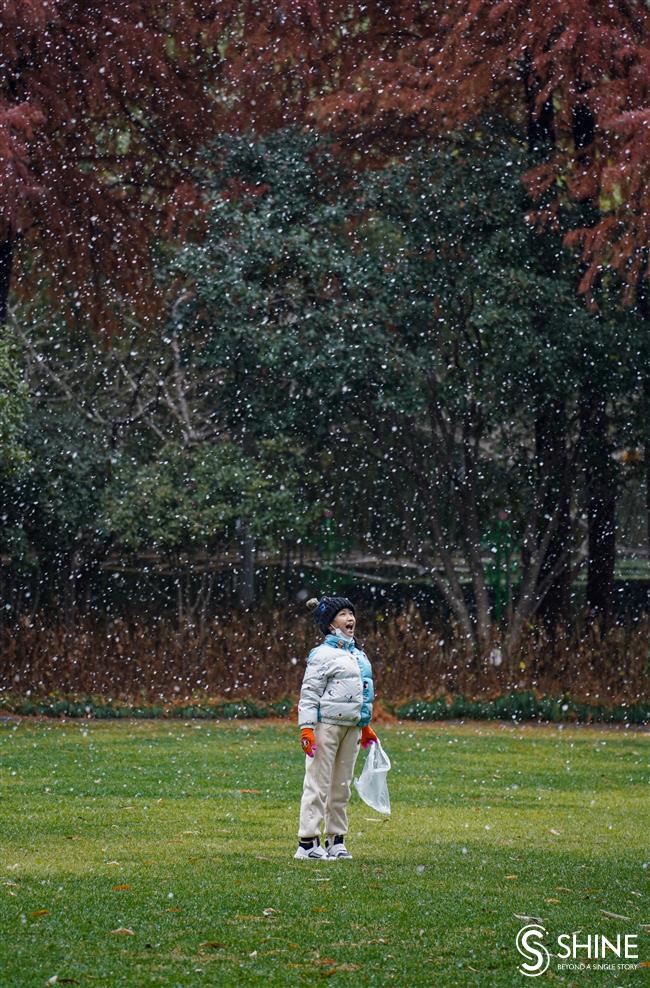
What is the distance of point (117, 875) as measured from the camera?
23.5 feet

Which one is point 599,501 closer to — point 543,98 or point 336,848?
point 543,98

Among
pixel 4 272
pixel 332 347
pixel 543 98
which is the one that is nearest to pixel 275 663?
pixel 332 347

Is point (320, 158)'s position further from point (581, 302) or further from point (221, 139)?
point (581, 302)

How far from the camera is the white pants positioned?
7.63 metres

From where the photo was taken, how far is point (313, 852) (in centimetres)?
770

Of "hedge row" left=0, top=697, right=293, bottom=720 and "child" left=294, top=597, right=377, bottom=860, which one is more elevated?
"child" left=294, top=597, right=377, bottom=860

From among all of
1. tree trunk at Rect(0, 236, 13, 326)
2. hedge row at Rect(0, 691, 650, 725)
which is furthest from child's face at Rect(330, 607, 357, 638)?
tree trunk at Rect(0, 236, 13, 326)

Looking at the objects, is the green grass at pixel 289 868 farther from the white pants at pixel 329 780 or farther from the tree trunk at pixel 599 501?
the tree trunk at pixel 599 501

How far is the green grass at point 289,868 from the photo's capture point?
5480mm

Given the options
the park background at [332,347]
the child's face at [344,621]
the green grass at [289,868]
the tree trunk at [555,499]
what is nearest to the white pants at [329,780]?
the green grass at [289,868]

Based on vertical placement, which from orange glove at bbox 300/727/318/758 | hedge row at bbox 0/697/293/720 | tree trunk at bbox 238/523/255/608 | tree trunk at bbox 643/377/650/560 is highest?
tree trunk at bbox 643/377/650/560

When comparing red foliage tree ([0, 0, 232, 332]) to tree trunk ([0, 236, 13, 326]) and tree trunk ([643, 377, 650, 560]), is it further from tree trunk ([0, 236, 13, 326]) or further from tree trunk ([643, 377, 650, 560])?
tree trunk ([643, 377, 650, 560])

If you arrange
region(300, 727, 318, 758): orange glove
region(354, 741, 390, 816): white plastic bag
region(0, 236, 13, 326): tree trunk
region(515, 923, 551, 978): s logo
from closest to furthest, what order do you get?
region(515, 923, 551, 978): s logo < region(300, 727, 318, 758): orange glove < region(354, 741, 390, 816): white plastic bag < region(0, 236, 13, 326): tree trunk

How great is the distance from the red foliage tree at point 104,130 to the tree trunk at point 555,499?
5.15m
